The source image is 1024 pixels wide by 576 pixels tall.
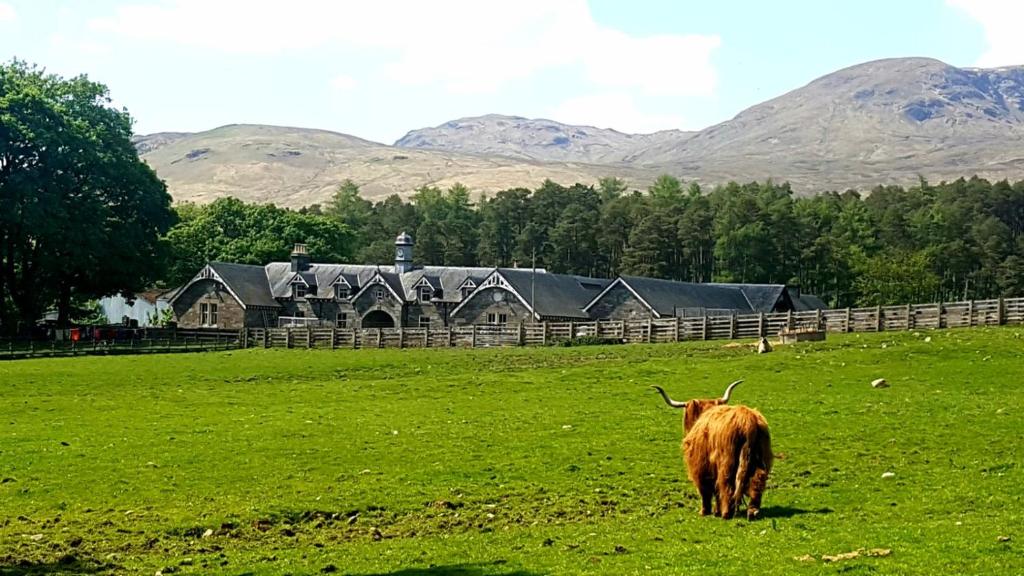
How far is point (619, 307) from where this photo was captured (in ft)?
258

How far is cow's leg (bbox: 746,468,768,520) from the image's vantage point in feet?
52.6

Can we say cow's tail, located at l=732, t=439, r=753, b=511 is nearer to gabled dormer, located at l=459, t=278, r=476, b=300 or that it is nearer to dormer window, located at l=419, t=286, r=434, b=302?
gabled dormer, located at l=459, t=278, r=476, b=300

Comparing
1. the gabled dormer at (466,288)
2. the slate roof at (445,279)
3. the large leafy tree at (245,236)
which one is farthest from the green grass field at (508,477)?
the large leafy tree at (245,236)

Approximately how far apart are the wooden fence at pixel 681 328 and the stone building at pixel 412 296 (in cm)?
1205

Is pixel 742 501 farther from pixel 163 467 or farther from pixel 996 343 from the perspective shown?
pixel 996 343

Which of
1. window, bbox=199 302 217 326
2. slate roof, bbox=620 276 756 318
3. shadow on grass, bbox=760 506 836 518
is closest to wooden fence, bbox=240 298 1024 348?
slate roof, bbox=620 276 756 318

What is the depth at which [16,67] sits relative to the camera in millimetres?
80500

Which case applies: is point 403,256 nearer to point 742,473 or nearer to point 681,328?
point 681,328

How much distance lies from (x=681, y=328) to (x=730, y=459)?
45526 mm

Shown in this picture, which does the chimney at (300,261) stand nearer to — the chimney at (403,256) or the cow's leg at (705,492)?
the chimney at (403,256)

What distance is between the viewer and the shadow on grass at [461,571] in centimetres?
1348

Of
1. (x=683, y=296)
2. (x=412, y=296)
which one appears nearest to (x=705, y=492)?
(x=683, y=296)

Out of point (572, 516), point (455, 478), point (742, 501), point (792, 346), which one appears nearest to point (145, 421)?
point (455, 478)

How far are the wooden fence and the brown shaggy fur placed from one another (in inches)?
1581
